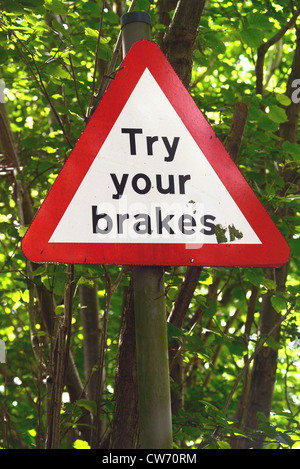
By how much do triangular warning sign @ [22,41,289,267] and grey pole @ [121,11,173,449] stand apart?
0.28 feet

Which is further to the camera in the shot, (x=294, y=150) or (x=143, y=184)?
(x=294, y=150)

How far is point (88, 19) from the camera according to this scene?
3.38 m

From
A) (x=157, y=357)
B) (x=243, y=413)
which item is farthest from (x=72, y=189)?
(x=243, y=413)

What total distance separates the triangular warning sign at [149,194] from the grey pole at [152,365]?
9 centimetres

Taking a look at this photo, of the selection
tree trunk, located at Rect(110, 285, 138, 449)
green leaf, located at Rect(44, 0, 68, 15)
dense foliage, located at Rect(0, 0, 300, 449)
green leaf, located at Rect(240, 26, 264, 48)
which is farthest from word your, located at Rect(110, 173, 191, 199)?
green leaf, located at Rect(240, 26, 264, 48)

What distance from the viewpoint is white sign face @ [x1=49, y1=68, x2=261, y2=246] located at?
140 cm

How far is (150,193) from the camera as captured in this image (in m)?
1.42

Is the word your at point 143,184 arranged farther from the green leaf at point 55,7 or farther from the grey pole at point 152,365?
the green leaf at point 55,7

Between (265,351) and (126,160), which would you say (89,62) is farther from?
(126,160)

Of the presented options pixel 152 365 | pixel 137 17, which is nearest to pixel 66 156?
pixel 137 17

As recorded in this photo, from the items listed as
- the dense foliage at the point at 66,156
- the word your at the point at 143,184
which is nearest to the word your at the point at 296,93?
the dense foliage at the point at 66,156

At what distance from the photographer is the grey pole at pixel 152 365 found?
4.24 ft

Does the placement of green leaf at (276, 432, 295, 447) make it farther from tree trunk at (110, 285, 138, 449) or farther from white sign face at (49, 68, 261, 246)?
white sign face at (49, 68, 261, 246)

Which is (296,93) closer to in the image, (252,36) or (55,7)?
(252,36)
